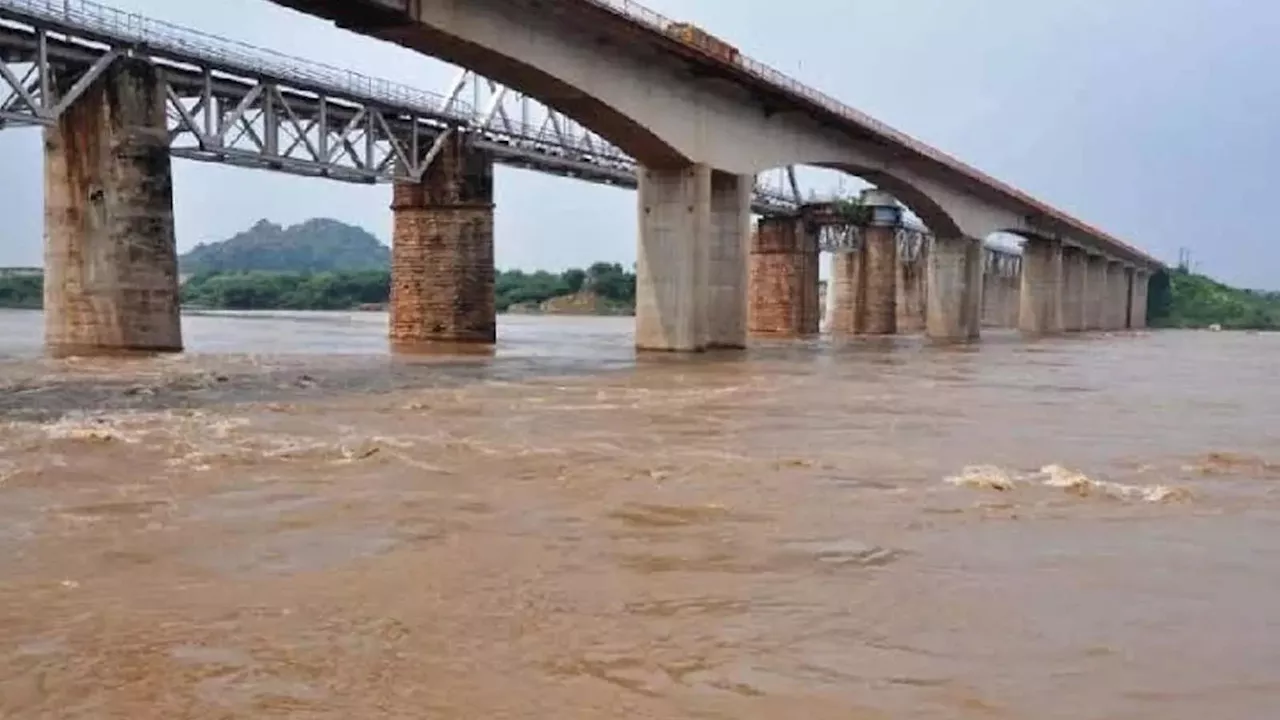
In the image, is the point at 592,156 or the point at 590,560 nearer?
the point at 590,560

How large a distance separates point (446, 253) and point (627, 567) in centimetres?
4038

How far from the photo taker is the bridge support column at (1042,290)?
83.5 m

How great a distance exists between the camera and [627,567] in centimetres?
795

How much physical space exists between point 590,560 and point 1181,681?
3.75 metres

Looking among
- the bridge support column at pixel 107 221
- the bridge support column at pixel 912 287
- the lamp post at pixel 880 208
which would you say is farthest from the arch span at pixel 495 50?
the bridge support column at pixel 912 287

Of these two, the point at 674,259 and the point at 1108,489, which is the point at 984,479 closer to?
the point at 1108,489

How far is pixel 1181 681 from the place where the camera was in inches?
225

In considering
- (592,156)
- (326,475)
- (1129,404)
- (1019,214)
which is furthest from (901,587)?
(1019,214)

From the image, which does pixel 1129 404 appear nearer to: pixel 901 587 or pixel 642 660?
pixel 901 587

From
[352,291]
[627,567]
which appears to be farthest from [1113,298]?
[627,567]

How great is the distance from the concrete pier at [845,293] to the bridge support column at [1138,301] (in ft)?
144

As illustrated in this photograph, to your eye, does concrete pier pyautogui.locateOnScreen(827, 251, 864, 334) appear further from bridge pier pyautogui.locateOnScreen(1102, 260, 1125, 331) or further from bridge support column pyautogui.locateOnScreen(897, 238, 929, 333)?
bridge pier pyautogui.locateOnScreen(1102, 260, 1125, 331)

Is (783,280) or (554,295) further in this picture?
(554,295)

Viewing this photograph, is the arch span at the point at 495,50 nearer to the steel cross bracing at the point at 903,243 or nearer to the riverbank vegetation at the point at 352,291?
the steel cross bracing at the point at 903,243
